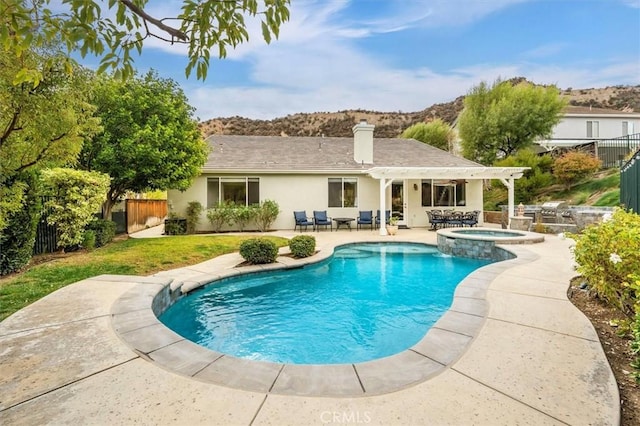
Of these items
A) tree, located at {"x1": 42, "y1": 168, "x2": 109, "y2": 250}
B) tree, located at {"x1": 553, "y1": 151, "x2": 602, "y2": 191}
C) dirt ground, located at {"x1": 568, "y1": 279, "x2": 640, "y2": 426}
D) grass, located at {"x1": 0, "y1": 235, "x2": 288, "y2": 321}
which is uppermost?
tree, located at {"x1": 553, "y1": 151, "x2": 602, "y2": 191}

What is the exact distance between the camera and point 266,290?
21.6 ft

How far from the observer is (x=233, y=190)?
1491cm

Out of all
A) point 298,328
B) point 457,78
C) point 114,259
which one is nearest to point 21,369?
point 298,328

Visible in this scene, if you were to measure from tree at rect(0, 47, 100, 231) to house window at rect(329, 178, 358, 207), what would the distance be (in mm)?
10482

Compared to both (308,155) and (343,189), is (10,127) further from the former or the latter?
(308,155)

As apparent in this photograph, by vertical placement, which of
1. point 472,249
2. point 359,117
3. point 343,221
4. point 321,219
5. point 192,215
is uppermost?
point 359,117

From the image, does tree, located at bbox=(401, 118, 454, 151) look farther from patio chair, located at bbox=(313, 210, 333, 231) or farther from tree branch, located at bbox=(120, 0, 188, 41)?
tree branch, located at bbox=(120, 0, 188, 41)

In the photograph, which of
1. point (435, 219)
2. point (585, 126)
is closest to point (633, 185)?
point (435, 219)

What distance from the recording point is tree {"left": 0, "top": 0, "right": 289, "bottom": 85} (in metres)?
1.84

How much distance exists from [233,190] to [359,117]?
33356mm

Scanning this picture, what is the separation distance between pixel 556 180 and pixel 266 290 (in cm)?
2018

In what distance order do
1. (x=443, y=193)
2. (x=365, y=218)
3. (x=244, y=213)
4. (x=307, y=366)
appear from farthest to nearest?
(x=443, y=193), (x=365, y=218), (x=244, y=213), (x=307, y=366)

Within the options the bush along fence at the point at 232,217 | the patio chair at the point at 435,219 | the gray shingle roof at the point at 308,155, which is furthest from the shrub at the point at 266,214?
the patio chair at the point at 435,219

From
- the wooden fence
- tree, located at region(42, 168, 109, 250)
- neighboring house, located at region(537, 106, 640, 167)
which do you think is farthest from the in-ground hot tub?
neighboring house, located at region(537, 106, 640, 167)
